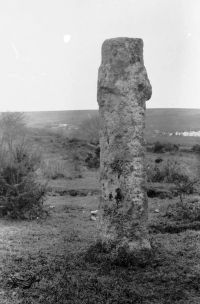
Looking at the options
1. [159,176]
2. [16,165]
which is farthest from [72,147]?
[16,165]

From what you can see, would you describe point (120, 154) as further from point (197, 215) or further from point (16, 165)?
point (16, 165)

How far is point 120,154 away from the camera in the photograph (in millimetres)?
8352

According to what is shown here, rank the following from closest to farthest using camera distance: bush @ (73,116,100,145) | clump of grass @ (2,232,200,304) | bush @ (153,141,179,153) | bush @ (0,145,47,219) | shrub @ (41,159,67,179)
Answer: clump of grass @ (2,232,200,304)
bush @ (0,145,47,219)
shrub @ (41,159,67,179)
bush @ (153,141,179,153)
bush @ (73,116,100,145)

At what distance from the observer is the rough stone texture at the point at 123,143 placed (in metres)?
8.36

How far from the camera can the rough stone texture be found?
8.36 m

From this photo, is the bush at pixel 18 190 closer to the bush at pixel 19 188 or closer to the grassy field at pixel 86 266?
the bush at pixel 19 188

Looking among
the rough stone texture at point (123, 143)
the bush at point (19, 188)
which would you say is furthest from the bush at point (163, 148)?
the rough stone texture at point (123, 143)

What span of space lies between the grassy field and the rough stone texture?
0.52 m

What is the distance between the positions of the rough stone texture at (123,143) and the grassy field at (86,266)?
517 millimetres

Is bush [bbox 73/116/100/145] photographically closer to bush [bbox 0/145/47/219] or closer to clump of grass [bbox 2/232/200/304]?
bush [bbox 0/145/47/219]

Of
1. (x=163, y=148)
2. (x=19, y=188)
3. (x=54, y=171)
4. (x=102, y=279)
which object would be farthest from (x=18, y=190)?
(x=163, y=148)

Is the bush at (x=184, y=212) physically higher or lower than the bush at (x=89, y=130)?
higher

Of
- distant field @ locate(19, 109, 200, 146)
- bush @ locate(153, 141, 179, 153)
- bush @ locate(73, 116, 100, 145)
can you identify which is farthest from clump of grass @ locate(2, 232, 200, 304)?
bush @ locate(73, 116, 100, 145)

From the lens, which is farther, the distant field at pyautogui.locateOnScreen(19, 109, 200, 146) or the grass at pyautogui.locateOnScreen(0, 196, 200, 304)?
the distant field at pyautogui.locateOnScreen(19, 109, 200, 146)
